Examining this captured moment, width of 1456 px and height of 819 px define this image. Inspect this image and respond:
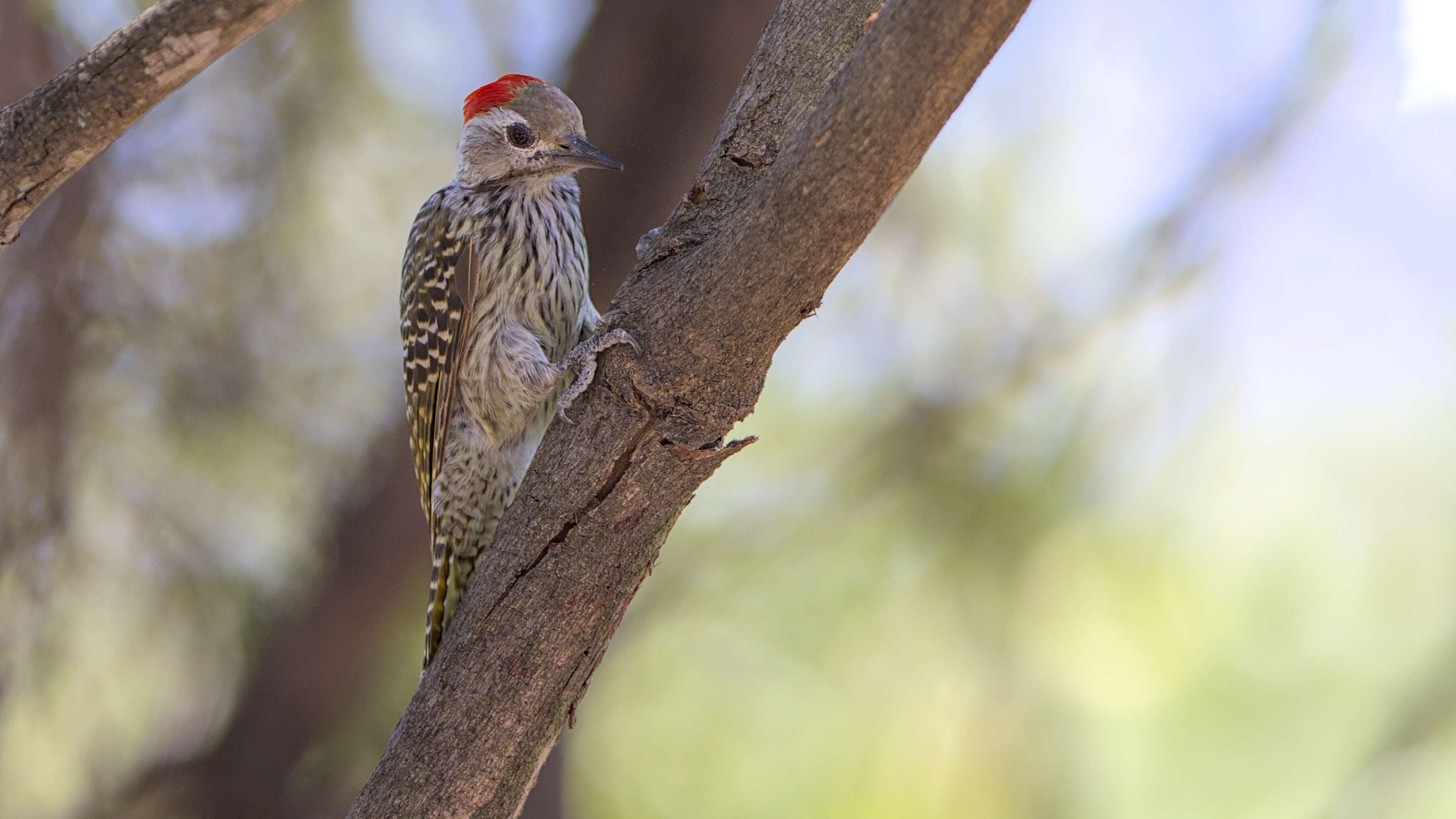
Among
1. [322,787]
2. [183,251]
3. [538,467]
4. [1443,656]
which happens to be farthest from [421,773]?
[1443,656]

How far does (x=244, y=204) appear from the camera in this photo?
4230 mm

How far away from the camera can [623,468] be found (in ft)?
6.09

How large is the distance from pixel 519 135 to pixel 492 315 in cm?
55

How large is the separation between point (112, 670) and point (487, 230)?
2.83m

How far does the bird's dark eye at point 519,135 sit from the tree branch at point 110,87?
1.14 m

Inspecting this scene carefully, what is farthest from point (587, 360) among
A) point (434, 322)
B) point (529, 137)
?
point (529, 137)

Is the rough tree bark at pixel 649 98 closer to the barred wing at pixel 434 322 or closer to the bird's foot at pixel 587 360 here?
the barred wing at pixel 434 322

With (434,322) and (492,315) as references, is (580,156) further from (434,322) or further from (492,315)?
(434,322)

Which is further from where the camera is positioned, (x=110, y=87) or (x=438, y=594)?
(x=438, y=594)

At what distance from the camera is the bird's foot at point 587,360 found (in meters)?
1.85

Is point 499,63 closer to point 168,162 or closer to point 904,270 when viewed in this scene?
point 168,162

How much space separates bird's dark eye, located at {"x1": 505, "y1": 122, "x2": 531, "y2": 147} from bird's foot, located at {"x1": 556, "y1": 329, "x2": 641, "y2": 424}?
1.00 meters

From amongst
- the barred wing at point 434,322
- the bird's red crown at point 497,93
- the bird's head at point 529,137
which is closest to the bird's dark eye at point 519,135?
the bird's head at point 529,137

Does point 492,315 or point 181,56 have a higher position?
point 492,315
